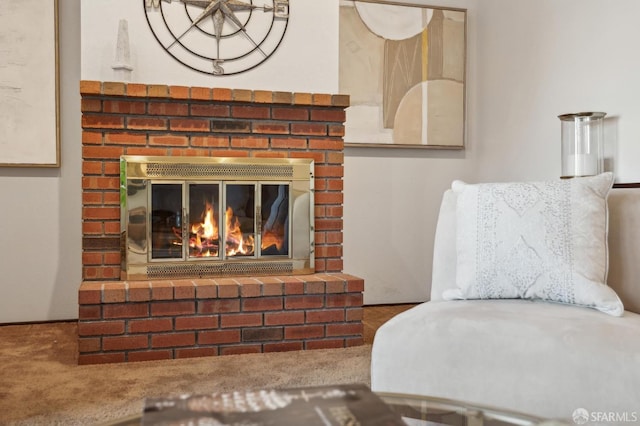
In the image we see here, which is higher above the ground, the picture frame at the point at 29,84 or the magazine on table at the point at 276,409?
the picture frame at the point at 29,84

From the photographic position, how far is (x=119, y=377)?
7.97ft

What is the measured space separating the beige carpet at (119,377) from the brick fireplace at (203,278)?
100mm

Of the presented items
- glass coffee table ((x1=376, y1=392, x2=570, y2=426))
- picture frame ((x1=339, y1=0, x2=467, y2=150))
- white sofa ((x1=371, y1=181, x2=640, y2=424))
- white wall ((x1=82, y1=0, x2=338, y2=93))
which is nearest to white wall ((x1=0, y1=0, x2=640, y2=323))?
white wall ((x1=82, y1=0, x2=338, y2=93))

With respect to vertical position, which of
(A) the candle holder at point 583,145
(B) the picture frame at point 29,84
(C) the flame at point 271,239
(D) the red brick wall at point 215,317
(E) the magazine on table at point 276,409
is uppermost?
(B) the picture frame at point 29,84

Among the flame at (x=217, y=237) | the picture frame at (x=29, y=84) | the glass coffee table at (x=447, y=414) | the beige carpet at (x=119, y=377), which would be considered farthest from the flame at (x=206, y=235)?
the glass coffee table at (x=447, y=414)

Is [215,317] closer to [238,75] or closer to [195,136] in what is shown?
[195,136]

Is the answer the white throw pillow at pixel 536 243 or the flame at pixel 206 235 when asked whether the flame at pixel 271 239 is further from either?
the white throw pillow at pixel 536 243

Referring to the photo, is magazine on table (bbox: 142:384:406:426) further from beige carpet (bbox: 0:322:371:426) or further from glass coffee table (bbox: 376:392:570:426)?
beige carpet (bbox: 0:322:371:426)

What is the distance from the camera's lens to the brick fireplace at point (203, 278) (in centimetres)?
270

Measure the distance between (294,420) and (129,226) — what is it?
2.25 metres

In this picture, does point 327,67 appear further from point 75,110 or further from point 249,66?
point 75,110

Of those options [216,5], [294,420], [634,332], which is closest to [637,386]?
[634,332]

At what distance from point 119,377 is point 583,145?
7.75ft

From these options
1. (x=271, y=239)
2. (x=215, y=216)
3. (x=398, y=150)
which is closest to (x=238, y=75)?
(x=215, y=216)
